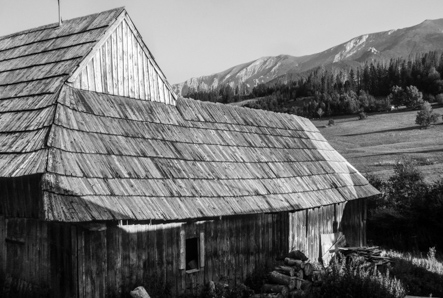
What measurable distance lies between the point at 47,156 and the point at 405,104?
76.0 meters

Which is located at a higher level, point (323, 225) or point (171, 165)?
point (171, 165)

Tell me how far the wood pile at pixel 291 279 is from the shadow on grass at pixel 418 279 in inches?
113

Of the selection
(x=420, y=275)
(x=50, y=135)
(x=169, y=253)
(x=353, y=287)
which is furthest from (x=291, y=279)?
(x=50, y=135)

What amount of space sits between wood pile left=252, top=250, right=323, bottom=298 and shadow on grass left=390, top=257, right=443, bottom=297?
2.86 m

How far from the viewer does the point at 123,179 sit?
10.3 m

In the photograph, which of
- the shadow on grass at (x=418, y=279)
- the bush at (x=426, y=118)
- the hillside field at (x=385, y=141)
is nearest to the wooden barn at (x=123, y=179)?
the shadow on grass at (x=418, y=279)

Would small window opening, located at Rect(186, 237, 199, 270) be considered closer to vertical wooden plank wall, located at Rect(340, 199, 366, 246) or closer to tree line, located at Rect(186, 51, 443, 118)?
vertical wooden plank wall, located at Rect(340, 199, 366, 246)

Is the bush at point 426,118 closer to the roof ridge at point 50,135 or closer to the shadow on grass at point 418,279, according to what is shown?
the shadow on grass at point 418,279

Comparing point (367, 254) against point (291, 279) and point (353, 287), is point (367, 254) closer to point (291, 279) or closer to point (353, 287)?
point (291, 279)

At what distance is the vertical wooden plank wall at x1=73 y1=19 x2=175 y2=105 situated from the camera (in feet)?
40.2

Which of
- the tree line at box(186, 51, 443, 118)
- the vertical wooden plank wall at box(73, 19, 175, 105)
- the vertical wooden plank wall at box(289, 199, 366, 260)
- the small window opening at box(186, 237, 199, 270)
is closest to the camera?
the small window opening at box(186, 237, 199, 270)

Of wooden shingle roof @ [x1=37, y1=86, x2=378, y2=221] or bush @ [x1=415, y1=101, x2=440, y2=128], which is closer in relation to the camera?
wooden shingle roof @ [x1=37, y1=86, x2=378, y2=221]

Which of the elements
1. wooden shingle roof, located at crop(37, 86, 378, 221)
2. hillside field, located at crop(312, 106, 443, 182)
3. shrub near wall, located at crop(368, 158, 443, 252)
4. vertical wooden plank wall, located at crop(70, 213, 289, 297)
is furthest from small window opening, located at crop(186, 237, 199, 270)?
hillside field, located at crop(312, 106, 443, 182)

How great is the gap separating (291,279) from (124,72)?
21.8ft
